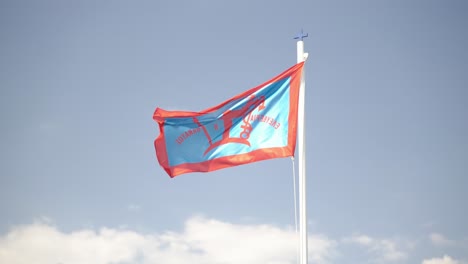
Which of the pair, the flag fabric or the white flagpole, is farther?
the flag fabric

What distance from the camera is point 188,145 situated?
17.2 m

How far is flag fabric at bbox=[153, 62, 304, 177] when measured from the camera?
1662 cm

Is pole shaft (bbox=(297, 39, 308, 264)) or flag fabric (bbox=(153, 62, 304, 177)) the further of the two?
flag fabric (bbox=(153, 62, 304, 177))

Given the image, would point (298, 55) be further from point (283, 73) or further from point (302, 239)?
point (302, 239)

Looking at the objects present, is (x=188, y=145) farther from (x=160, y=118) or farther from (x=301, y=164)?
(x=301, y=164)

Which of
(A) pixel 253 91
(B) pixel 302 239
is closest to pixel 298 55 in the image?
(A) pixel 253 91

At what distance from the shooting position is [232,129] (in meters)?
17.2

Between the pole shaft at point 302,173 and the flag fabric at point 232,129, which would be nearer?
the pole shaft at point 302,173

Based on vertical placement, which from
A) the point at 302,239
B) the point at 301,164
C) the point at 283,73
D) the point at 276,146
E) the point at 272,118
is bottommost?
the point at 302,239

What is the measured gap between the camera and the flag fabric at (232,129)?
54.5ft

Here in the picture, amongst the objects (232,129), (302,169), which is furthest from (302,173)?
(232,129)

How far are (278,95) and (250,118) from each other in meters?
1.29
